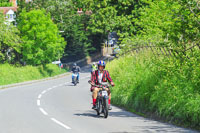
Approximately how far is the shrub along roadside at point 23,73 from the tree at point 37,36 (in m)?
1.67

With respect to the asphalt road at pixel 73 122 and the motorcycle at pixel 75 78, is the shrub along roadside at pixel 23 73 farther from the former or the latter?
the asphalt road at pixel 73 122

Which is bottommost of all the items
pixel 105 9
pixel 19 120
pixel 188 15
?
pixel 19 120

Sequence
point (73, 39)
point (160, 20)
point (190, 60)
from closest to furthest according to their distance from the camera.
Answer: point (190, 60) → point (160, 20) → point (73, 39)

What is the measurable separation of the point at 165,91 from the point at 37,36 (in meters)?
36.2

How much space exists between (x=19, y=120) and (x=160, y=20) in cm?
1522

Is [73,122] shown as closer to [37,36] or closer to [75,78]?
[75,78]

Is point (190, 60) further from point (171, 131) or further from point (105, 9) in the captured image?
point (105, 9)

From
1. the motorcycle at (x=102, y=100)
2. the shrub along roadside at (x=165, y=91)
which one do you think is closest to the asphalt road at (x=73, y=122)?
the motorcycle at (x=102, y=100)

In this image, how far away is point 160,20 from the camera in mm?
26359

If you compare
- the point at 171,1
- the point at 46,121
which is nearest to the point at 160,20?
the point at 171,1

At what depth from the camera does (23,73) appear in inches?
1695

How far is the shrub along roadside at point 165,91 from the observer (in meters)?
11.5

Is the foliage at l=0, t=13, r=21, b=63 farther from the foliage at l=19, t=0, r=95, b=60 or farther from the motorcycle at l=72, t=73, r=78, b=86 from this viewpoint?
the foliage at l=19, t=0, r=95, b=60

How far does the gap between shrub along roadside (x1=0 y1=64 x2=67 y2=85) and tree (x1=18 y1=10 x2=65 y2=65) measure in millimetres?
1668
